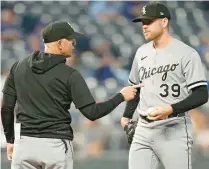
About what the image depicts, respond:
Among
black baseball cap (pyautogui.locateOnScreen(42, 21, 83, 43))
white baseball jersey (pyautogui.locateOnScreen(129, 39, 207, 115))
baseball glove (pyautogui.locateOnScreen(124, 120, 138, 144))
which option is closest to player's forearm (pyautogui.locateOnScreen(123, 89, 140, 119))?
baseball glove (pyautogui.locateOnScreen(124, 120, 138, 144))

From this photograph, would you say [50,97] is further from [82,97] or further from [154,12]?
[154,12]

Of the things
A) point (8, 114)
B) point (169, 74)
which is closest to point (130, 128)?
point (169, 74)

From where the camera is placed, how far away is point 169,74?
3.34m

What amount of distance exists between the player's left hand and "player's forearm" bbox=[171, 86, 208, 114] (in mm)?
36

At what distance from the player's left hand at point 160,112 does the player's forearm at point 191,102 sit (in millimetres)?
36

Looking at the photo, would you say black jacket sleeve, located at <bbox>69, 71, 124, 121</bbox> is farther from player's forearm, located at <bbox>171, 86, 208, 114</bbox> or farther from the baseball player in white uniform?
player's forearm, located at <bbox>171, 86, 208, 114</bbox>

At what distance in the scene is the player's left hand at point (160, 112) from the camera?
124 inches

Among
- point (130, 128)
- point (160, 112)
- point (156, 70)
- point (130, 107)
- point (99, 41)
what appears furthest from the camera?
point (99, 41)

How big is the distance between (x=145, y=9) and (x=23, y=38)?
4212mm

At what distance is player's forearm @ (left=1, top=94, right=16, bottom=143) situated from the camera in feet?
10.6

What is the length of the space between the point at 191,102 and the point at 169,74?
241mm

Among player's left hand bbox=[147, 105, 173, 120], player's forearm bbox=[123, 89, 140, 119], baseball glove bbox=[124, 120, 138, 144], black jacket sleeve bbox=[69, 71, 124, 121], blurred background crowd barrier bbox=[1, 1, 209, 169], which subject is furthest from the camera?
blurred background crowd barrier bbox=[1, 1, 209, 169]

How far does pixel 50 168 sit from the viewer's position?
10.1 feet

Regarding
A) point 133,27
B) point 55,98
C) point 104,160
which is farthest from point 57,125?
point 133,27
